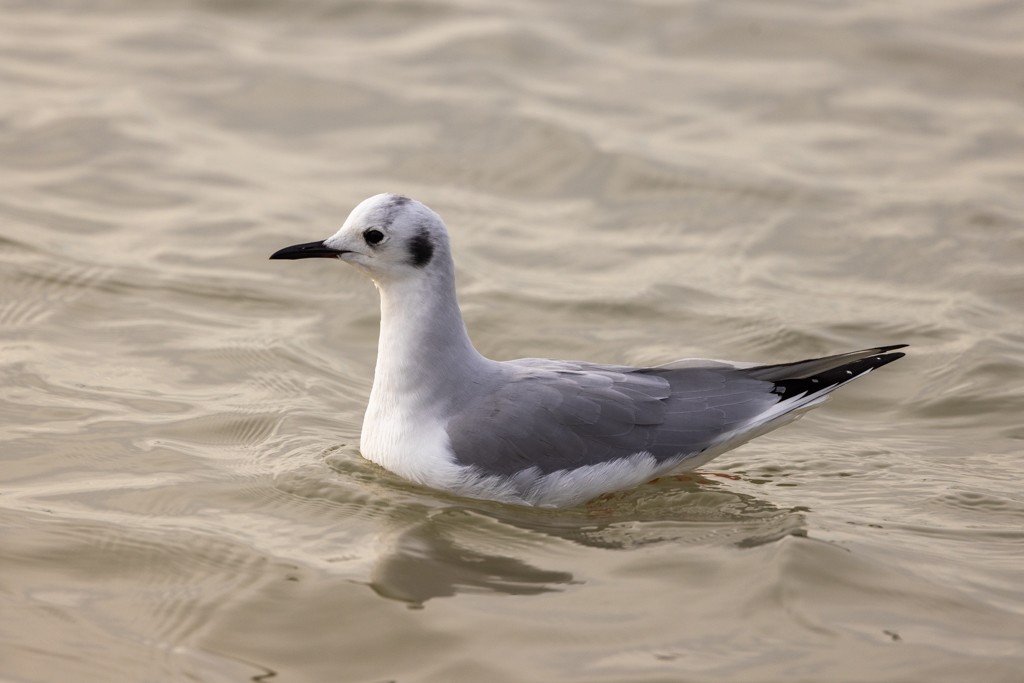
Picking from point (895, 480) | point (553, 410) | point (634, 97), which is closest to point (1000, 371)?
point (895, 480)

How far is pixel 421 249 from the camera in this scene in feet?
21.8

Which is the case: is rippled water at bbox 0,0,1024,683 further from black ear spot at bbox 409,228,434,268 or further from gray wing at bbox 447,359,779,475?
black ear spot at bbox 409,228,434,268

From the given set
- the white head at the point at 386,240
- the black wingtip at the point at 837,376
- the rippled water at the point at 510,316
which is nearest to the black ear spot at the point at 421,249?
the white head at the point at 386,240

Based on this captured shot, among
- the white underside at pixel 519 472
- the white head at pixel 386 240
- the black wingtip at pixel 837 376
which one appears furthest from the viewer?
the black wingtip at pixel 837 376

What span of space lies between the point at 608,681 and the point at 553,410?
180cm

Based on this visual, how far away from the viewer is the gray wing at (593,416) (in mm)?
6453

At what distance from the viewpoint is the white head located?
6586mm

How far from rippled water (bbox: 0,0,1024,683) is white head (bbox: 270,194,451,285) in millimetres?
1076

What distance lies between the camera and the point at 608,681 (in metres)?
4.99

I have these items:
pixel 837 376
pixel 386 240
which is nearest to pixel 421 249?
pixel 386 240

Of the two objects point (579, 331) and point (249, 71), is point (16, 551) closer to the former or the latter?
point (579, 331)

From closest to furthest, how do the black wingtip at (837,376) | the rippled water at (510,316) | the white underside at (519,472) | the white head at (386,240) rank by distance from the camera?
1. the rippled water at (510,316)
2. the white underside at (519,472)
3. the white head at (386,240)
4. the black wingtip at (837,376)

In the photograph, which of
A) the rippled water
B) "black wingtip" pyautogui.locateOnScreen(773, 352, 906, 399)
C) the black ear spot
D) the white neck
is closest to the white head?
the black ear spot

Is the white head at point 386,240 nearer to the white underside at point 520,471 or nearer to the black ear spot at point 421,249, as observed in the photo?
the black ear spot at point 421,249
